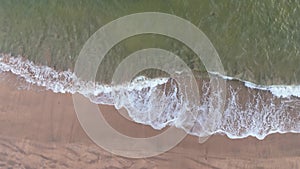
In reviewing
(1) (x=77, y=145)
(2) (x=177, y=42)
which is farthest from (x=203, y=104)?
(1) (x=77, y=145)

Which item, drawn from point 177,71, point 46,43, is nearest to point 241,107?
point 177,71

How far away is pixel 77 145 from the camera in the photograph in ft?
9.66

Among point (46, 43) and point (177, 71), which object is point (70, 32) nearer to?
point (46, 43)

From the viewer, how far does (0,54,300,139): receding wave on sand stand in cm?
298

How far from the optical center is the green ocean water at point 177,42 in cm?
307

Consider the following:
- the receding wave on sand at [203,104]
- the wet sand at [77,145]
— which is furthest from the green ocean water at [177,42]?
the wet sand at [77,145]

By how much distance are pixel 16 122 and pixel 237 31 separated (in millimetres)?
1789

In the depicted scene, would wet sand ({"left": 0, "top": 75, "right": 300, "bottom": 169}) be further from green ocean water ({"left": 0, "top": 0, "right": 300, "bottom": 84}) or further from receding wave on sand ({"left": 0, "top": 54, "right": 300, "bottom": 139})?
green ocean water ({"left": 0, "top": 0, "right": 300, "bottom": 84})

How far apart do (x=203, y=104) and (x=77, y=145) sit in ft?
3.17

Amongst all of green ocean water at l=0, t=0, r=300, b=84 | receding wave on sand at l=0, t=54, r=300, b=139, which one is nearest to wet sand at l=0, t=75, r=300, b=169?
receding wave on sand at l=0, t=54, r=300, b=139

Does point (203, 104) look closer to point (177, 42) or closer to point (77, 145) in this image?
point (177, 42)

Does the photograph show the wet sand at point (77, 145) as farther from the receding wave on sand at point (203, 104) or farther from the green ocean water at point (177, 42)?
the green ocean water at point (177, 42)

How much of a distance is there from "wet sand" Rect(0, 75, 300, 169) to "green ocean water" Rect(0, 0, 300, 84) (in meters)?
0.35

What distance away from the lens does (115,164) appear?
2.90 m
